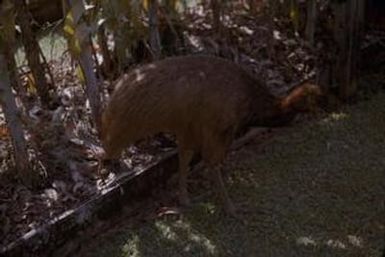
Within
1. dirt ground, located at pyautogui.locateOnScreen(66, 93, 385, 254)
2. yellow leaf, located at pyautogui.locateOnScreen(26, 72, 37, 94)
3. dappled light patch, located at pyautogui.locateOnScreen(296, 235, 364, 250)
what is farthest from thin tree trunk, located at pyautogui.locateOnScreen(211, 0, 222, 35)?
dappled light patch, located at pyautogui.locateOnScreen(296, 235, 364, 250)

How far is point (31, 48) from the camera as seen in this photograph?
3488 millimetres

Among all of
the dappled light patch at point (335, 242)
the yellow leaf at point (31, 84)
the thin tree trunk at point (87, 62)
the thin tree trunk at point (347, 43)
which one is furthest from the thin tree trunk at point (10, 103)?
the thin tree trunk at point (347, 43)

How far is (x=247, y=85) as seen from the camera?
3.22 meters

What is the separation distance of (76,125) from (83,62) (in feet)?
1.42

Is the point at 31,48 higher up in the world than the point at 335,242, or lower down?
higher up

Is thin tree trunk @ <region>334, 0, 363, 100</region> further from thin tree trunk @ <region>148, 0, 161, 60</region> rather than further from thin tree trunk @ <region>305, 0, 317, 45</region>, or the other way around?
thin tree trunk @ <region>148, 0, 161, 60</region>

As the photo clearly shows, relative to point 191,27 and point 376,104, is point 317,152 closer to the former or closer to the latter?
point 376,104

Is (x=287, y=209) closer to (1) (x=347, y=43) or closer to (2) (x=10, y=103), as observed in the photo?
(1) (x=347, y=43)

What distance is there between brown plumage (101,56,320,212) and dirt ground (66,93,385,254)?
0.19 m

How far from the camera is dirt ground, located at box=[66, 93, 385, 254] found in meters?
3.08

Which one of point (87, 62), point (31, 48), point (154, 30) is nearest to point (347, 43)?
point (154, 30)

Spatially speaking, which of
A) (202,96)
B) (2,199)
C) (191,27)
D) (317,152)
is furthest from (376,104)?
(2,199)

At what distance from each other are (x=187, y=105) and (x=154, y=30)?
79 cm

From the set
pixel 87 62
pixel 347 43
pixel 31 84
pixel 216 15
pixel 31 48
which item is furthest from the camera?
pixel 216 15
